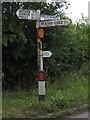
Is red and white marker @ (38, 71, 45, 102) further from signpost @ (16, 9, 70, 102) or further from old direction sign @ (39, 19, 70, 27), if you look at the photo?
old direction sign @ (39, 19, 70, 27)

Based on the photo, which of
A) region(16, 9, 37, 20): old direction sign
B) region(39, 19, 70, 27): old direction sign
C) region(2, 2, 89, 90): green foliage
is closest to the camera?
region(16, 9, 37, 20): old direction sign

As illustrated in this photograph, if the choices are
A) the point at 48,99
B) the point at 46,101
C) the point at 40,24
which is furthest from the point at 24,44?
the point at 46,101

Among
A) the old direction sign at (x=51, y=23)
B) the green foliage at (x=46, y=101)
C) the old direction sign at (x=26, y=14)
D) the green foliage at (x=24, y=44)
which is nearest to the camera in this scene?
the green foliage at (x=46, y=101)

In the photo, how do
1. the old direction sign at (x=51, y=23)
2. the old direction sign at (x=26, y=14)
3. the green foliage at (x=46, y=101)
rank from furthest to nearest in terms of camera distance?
1. the old direction sign at (x=51, y=23)
2. the old direction sign at (x=26, y=14)
3. the green foliage at (x=46, y=101)

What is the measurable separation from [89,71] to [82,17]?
7.32 metres

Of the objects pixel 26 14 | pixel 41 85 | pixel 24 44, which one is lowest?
pixel 41 85

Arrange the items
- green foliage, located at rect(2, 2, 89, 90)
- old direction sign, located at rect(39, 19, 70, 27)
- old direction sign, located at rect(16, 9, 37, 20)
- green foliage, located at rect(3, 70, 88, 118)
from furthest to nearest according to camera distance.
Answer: green foliage, located at rect(2, 2, 89, 90)
old direction sign, located at rect(39, 19, 70, 27)
old direction sign, located at rect(16, 9, 37, 20)
green foliage, located at rect(3, 70, 88, 118)

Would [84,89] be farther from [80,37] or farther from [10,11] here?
[80,37]

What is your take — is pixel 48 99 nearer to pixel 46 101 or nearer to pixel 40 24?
pixel 46 101

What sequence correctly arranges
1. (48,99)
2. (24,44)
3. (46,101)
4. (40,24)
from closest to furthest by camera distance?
1. (46,101)
2. (40,24)
3. (48,99)
4. (24,44)

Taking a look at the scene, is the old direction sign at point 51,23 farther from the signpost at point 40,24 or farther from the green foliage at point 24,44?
the green foliage at point 24,44

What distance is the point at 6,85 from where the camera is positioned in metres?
14.0

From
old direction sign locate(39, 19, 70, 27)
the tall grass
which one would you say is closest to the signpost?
old direction sign locate(39, 19, 70, 27)

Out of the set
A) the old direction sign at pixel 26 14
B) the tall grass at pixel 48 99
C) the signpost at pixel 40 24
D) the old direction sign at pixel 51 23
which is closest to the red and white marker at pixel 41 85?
the signpost at pixel 40 24
